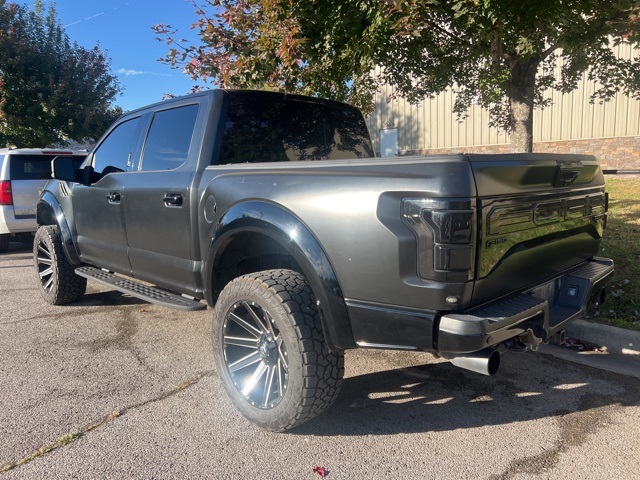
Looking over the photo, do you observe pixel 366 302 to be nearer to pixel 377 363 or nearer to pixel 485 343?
pixel 485 343

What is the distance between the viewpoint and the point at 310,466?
8.25 feet

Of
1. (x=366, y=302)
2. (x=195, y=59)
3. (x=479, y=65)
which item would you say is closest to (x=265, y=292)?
(x=366, y=302)

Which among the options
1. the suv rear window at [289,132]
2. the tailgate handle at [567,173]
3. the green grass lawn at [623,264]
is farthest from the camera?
the green grass lawn at [623,264]

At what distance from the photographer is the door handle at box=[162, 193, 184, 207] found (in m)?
3.44

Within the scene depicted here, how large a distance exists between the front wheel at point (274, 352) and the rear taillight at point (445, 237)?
2.44ft

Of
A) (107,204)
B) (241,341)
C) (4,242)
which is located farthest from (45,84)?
(241,341)

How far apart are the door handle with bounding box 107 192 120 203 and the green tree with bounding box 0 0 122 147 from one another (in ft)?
40.9

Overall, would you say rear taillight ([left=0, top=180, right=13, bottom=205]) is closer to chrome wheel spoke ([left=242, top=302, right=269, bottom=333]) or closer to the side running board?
the side running board

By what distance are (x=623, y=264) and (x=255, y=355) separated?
4624mm

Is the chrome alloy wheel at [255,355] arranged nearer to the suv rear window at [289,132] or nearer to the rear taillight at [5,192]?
the suv rear window at [289,132]

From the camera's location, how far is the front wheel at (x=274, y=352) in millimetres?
2586

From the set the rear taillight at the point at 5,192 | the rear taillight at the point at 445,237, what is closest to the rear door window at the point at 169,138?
the rear taillight at the point at 445,237

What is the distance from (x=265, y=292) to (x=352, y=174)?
2.62 ft

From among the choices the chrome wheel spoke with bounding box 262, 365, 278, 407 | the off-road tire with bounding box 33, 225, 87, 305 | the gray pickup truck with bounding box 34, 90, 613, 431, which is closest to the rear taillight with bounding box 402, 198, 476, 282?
the gray pickup truck with bounding box 34, 90, 613, 431
